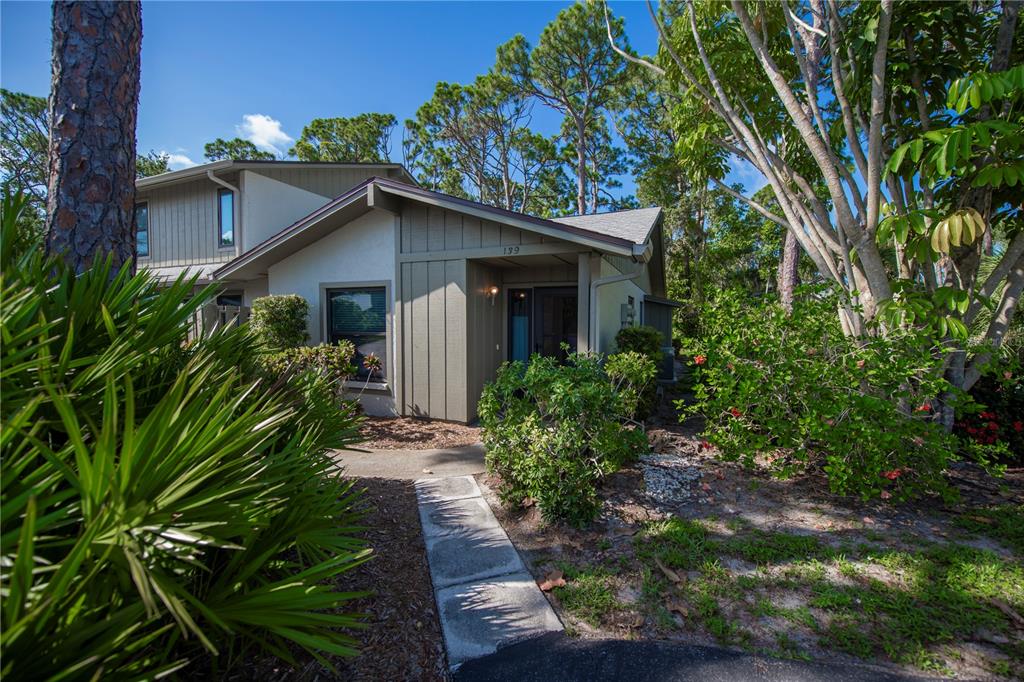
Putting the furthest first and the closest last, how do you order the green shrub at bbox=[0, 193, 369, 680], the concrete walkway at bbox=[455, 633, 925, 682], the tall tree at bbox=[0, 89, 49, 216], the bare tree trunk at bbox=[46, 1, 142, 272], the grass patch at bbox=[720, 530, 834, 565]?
the tall tree at bbox=[0, 89, 49, 216]
the bare tree trunk at bbox=[46, 1, 142, 272]
the grass patch at bbox=[720, 530, 834, 565]
the concrete walkway at bbox=[455, 633, 925, 682]
the green shrub at bbox=[0, 193, 369, 680]

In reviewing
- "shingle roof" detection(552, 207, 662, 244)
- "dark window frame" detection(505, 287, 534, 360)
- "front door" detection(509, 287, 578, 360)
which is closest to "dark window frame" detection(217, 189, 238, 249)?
"dark window frame" detection(505, 287, 534, 360)

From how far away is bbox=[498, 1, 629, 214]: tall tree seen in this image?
17453mm

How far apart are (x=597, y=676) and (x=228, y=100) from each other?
8.76 meters

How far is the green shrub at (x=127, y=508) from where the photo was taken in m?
1.11

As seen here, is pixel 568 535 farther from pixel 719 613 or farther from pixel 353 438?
pixel 353 438

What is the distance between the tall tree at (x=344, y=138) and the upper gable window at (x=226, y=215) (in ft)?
47.8

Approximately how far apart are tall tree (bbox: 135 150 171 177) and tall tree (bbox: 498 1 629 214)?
61.2 feet

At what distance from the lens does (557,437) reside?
A: 11.3 ft

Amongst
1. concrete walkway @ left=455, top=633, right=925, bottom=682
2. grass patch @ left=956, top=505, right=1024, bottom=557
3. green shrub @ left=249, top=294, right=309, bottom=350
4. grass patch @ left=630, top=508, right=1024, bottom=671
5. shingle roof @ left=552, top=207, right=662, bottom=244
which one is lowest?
concrete walkway @ left=455, top=633, right=925, bottom=682

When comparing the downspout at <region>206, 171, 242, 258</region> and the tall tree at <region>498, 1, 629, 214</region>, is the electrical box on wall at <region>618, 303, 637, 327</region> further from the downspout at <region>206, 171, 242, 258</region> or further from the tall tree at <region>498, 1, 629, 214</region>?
the tall tree at <region>498, 1, 629, 214</region>

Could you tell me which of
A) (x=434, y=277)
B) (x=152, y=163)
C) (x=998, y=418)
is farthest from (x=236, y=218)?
(x=152, y=163)

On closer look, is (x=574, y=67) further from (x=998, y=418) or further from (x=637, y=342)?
(x=998, y=418)

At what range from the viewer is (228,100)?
6.67 metres

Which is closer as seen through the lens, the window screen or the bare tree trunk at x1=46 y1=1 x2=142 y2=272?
the bare tree trunk at x1=46 y1=1 x2=142 y2=272
